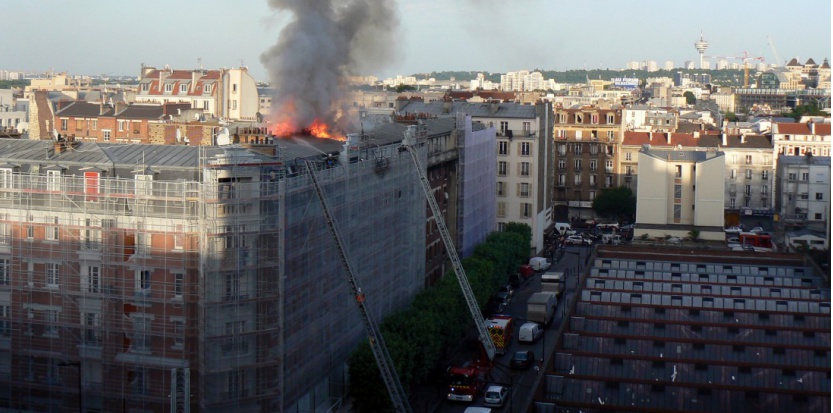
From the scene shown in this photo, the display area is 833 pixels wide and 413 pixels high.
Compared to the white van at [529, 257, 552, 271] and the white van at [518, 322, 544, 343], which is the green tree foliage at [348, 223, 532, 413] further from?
the white van at [529, 257, 552, 271]

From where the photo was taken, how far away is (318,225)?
2312 centimetres

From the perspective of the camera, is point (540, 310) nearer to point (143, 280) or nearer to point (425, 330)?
point (425, 330)

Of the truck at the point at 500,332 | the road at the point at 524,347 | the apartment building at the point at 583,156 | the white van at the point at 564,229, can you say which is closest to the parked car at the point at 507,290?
the road at the point at 524,347

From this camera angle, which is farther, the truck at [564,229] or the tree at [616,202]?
the tree at [616,202]

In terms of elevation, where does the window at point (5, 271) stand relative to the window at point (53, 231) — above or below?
below

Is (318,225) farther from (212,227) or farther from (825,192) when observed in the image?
(825,192)

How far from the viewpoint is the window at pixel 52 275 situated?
2123 centimetres

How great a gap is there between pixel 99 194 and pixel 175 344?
304 centimetres

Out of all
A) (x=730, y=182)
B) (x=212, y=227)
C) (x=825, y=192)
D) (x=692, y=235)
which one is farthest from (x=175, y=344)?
(x=730, y=182)

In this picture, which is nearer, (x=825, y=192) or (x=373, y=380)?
(x=373, y=380)

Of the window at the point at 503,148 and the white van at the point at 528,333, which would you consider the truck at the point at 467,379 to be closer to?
the white van at the point at 528,333

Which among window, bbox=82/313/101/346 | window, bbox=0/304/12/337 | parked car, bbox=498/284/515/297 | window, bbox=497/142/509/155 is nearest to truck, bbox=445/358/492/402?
parked car, bbox=498/284/515/297

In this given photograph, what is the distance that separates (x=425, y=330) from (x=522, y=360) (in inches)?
187

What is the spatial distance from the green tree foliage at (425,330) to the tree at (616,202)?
21320 millimetres
